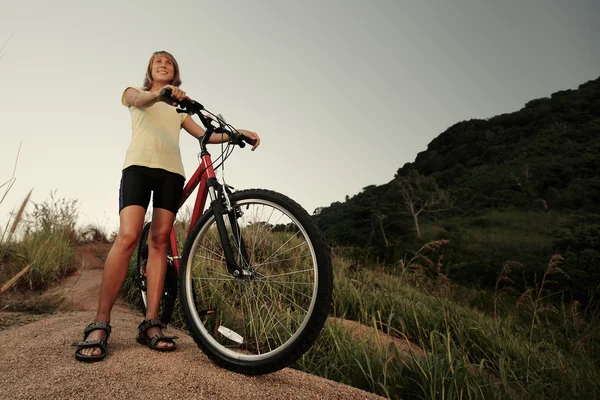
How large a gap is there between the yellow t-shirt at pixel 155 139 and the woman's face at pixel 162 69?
0.23m

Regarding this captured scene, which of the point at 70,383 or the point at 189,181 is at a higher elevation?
the point at 189,181

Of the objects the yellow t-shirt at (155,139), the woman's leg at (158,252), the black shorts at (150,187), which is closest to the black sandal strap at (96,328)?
the woman's leg at (158,252)

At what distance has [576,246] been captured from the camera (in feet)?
59.4

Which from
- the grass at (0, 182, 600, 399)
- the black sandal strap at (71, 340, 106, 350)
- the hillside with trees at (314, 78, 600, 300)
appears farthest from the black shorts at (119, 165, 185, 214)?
the hillside with trees at (314, 78, 600, 300)

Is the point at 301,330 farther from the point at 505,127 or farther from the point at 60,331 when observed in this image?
the point at 505,127

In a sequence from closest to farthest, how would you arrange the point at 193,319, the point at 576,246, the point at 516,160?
the point at 193,319 < the point at 576,246 < the point at 516,160

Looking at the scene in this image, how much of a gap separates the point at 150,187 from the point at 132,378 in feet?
3.93

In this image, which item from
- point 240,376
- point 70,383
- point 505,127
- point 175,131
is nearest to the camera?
point 70,383

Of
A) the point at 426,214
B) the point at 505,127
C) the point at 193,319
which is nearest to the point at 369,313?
the point at 193,319

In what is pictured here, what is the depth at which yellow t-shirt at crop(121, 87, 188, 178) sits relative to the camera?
233 centimetres

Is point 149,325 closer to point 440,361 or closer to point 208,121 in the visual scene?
point 208,121

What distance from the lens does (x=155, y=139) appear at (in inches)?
93.9

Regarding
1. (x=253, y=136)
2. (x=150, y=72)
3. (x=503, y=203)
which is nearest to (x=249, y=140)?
(x=253, y=136)

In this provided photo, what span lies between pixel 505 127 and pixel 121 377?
257 ft
